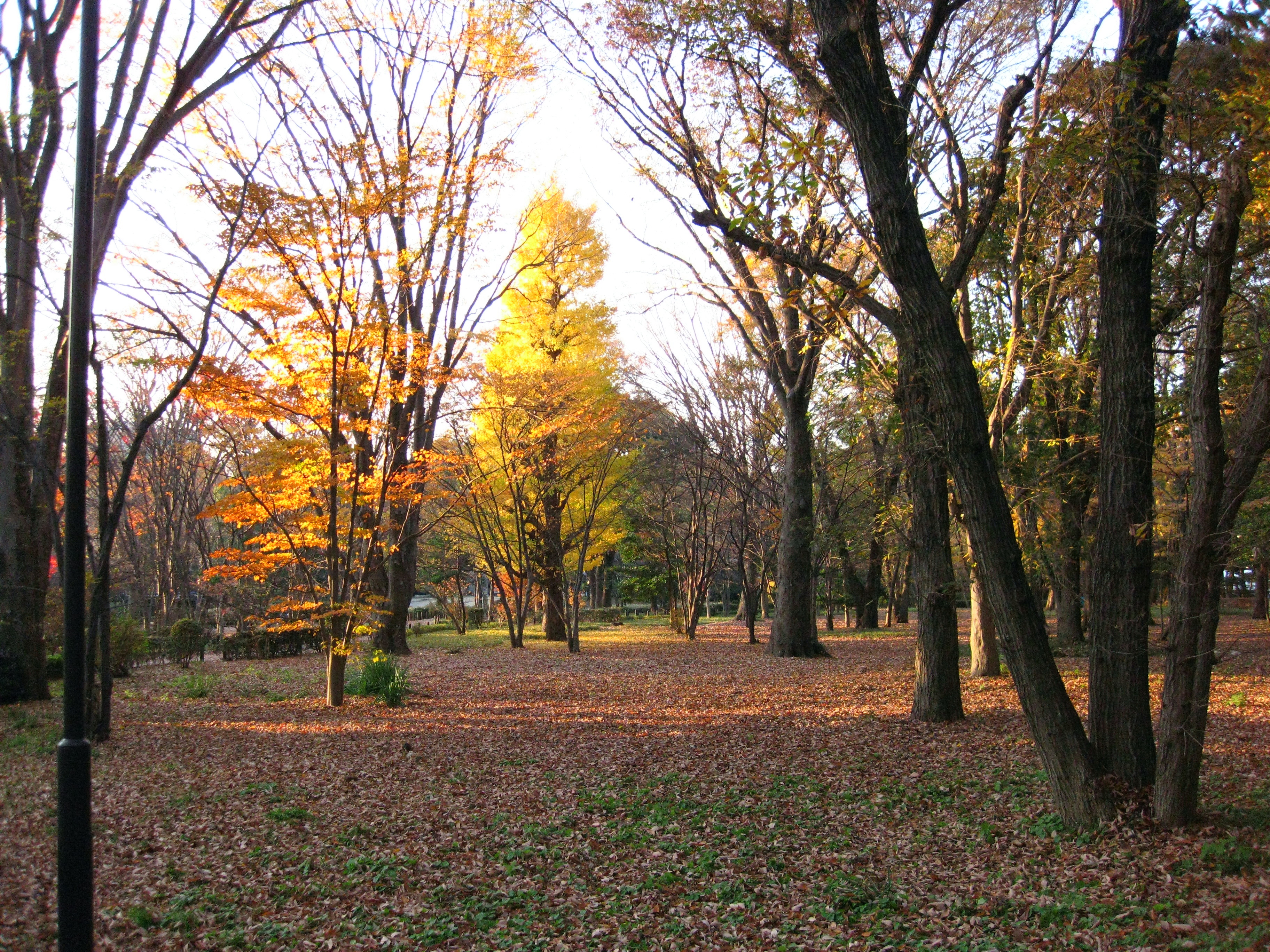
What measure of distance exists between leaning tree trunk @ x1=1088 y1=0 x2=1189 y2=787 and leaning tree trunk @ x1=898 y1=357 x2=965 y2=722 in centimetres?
293

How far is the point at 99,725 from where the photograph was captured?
8.26 metres

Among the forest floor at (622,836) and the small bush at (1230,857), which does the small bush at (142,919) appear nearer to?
the forest floor at (622,836)

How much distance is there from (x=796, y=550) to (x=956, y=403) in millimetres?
10847

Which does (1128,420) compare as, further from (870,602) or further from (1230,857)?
(870,602)

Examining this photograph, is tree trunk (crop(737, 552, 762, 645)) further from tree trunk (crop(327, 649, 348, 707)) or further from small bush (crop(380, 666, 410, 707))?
tree trunk (crop(327, 649, 348, 707))

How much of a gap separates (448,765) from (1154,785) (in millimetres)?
5631

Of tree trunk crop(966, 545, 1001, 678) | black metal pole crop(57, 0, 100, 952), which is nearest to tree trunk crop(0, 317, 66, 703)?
black metal pole crop(57, 0, 100, 952)

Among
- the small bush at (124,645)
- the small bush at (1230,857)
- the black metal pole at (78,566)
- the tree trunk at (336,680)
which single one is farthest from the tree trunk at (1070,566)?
the small bush at (124,645)

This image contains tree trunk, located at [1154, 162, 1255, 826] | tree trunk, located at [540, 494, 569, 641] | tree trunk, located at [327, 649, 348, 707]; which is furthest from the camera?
tree trunk, located at [540, 494, 569, 641]

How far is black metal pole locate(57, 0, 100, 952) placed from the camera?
132 inches

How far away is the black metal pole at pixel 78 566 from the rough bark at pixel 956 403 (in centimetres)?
430

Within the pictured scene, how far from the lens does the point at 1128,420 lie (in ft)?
17.3

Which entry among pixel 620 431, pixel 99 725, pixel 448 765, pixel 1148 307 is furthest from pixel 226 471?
pixel 1148 307

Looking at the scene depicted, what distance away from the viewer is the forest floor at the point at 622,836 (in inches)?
165
